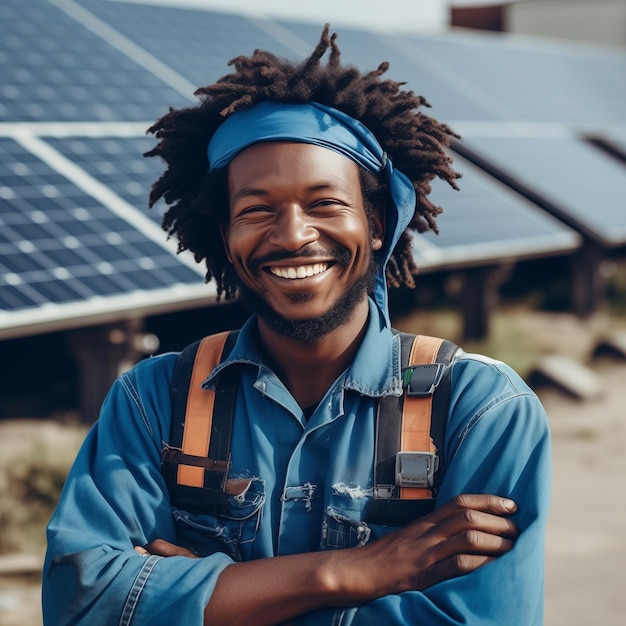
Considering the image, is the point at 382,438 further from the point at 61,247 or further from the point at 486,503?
the point at 61,247

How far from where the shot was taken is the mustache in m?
2.26

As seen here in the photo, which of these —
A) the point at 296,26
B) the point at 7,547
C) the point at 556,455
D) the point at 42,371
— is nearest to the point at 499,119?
the point at 296,26

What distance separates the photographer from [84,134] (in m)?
8.08

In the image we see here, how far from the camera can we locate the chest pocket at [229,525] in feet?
7.39

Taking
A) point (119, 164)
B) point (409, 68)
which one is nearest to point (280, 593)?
point (119, 164)

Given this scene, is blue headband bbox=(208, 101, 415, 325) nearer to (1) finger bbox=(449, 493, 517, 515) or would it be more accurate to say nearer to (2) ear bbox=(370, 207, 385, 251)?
(2) ear bbox=(370, 207, 385, 251)

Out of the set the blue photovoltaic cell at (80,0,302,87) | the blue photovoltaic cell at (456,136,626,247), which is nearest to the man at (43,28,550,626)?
the blue photovoltaic cell at (80,0,302,87)

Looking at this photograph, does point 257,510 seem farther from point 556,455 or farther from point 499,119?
point 499,119

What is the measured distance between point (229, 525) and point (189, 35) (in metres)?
10.4

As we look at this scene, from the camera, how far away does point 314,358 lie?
2.40 meters

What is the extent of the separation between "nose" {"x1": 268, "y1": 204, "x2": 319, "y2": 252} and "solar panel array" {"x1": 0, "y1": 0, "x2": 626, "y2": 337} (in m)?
3.37

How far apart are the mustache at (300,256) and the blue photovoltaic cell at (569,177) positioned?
955cm

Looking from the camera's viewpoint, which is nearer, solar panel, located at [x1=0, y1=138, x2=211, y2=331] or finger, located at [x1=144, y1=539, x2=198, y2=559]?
finger, located at [x1=144, y1=539, x2=198, y2=559]

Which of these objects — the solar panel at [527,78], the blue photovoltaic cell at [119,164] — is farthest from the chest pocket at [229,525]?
the solar panel at [527,78]
